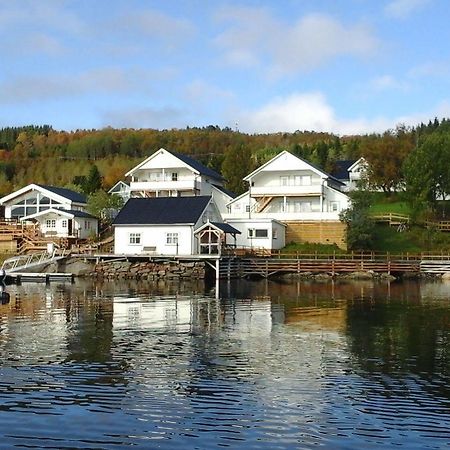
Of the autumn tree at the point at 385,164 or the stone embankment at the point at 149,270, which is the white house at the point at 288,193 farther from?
the stone embankment at the point at 149,270

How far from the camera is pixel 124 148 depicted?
127750mm

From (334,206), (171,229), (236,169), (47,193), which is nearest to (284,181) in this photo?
(334,206)

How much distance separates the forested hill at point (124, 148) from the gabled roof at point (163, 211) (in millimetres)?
26578

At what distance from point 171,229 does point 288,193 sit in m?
13.0

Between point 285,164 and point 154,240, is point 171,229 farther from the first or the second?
point 285,164

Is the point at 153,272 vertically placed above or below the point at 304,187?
below

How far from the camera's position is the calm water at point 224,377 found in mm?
11117

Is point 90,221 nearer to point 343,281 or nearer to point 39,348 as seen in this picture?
point 343,281

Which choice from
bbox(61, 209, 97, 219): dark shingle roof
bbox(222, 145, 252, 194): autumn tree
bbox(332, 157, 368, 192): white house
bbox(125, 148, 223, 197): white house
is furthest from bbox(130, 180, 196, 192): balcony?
bbox(332, 157, 368, 192): white house

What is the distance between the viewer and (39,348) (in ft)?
60.9

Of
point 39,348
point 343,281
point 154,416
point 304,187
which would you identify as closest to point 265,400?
point 154,416

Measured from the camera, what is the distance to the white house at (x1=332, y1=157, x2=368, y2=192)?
227 ft

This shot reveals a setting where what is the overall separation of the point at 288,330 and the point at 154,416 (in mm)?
10810

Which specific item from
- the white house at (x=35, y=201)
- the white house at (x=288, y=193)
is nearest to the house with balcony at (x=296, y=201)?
the white house at (x=288, y=193)
